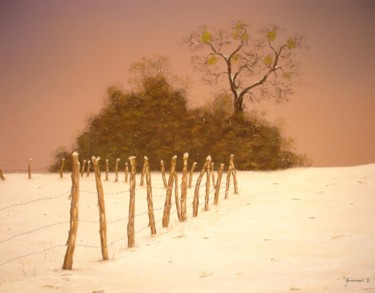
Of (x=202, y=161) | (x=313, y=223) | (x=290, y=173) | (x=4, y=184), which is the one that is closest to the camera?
(x=313, y=223)

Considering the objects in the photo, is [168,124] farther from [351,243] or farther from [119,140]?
[351,243]

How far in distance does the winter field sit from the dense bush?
630 cm

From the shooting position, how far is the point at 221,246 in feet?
23.6

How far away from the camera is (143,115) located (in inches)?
850

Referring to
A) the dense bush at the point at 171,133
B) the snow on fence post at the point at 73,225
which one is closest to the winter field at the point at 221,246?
the snow on fence post at the point at 73,225

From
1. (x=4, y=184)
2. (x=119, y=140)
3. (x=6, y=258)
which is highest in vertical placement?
(x=119, y=140)

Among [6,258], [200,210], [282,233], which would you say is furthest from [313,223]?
[6,258]

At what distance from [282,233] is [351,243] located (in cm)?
152

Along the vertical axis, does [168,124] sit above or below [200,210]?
above

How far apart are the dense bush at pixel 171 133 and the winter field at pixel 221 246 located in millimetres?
6304

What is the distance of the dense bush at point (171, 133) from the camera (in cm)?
2089
